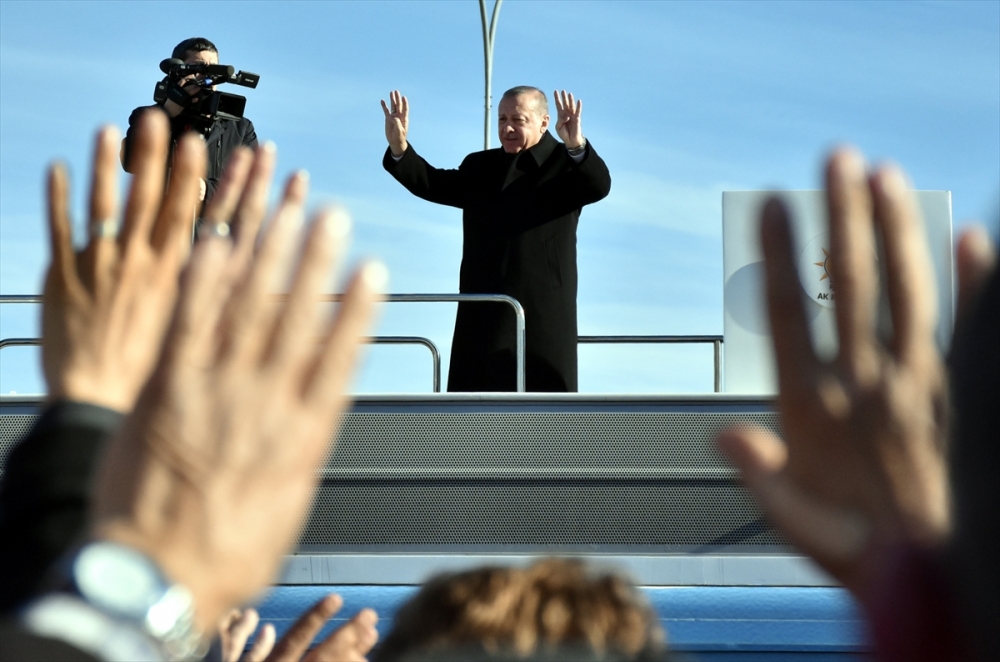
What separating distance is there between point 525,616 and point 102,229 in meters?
0.41

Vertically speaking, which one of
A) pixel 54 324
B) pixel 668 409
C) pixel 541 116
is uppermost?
pixel 541 116

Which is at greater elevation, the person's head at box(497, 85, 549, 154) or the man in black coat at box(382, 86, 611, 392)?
the person's head at box(497, 85, 549, 154)

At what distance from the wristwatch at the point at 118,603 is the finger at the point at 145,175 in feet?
0.96

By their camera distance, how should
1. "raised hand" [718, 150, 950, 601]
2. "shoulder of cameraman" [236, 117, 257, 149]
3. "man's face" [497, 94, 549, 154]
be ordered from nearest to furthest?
"raised hand" [718, 150, 950, 601], "man's face" [497, 94, 549, 154], "shoulder of cameraman" [236, 117, 257, 149]

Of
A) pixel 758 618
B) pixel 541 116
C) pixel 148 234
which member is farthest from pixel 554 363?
pixel 148 234

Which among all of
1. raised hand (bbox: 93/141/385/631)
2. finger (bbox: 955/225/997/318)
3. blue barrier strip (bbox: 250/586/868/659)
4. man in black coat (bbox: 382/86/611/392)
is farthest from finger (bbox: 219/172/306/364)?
man in black coat (bbox: 382/86/611/392)

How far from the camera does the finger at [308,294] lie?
792 millimetres

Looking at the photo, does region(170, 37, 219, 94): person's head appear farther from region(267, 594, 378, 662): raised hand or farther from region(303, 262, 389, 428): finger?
region(303, 262, 389, 428): finger

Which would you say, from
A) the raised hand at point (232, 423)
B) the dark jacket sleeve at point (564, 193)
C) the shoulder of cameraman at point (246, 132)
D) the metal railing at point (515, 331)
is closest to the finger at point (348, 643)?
the raised hand at point (232, 423)

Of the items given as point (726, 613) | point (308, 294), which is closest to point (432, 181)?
point (726, 613)

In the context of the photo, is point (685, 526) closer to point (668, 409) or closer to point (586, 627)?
point (668, 409)

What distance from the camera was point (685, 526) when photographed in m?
4.68

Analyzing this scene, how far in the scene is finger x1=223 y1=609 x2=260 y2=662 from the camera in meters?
1.51

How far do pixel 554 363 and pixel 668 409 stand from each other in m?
1.07
